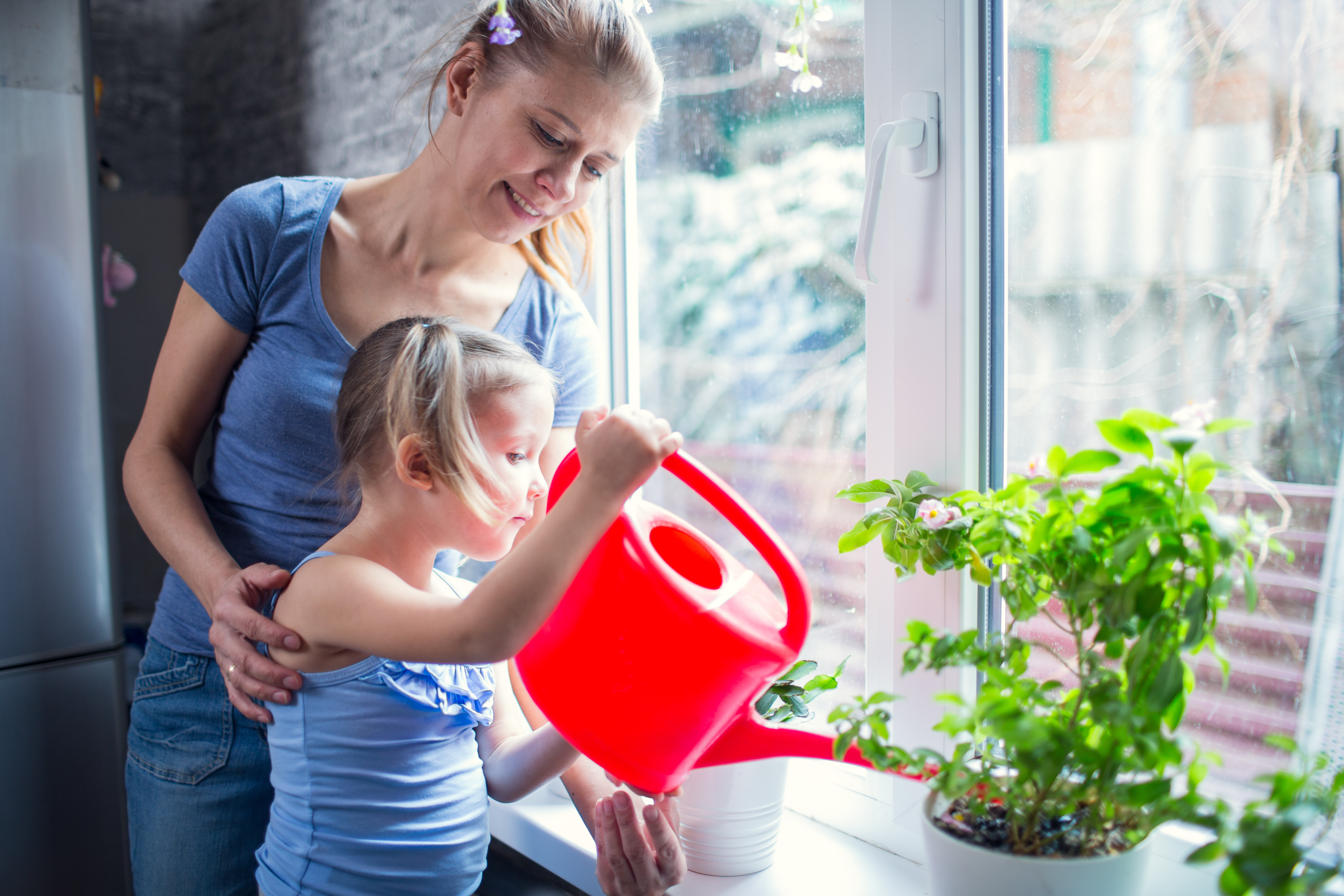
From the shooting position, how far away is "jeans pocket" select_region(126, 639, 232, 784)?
960mm

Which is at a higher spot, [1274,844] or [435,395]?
[435,395]

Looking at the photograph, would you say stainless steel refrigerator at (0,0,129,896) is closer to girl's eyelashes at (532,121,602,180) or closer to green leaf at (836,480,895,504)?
girl's eyelashes at (532,121,602,180)

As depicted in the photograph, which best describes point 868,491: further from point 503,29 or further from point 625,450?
point 503,29

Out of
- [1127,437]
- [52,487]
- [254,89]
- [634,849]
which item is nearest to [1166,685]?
[1127,437]

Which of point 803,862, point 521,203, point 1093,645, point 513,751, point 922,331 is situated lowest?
point 803,862

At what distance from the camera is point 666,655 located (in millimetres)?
619

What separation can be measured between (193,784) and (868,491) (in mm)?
801

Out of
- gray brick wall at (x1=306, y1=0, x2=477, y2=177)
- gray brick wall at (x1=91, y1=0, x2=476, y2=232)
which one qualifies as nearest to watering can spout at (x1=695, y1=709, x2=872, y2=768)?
gray brick wall at (x1=91, y1=0, x2=476, y2=232)

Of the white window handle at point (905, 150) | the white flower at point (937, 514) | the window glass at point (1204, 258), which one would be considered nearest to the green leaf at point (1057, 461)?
the white flower at point (937, 514)

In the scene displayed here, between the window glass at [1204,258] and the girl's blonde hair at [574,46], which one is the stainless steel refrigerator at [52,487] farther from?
the window glass at [1204,258]

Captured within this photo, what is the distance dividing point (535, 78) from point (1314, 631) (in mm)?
853

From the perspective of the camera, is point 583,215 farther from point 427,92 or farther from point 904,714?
point 904,714

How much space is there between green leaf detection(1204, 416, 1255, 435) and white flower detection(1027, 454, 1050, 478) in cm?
11

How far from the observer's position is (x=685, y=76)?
1224mm
